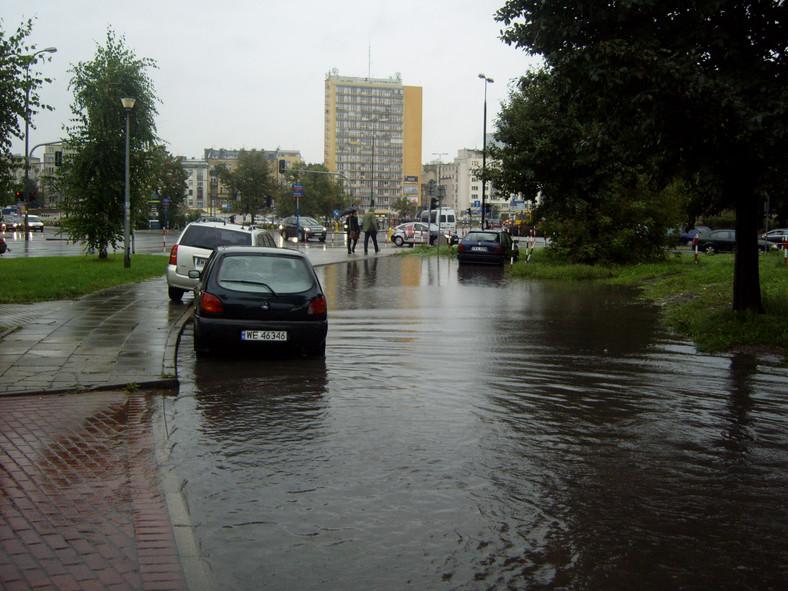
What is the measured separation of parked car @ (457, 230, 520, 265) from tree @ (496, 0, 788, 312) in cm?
1748

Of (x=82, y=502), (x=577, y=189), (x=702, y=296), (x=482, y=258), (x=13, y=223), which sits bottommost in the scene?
(x=82, y=502)

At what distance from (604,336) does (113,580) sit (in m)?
10.3

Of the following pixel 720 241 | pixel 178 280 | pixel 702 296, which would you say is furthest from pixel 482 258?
pixel 720 241

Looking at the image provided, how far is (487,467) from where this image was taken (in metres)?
5.96

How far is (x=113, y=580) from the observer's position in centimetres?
393

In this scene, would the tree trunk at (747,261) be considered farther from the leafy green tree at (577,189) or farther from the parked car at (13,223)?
the parked car at (13,223)

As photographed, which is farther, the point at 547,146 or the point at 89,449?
the point at 547,146

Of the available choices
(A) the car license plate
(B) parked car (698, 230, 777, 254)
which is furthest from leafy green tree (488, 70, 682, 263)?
(B) parked car (698, 230, 777, 254)

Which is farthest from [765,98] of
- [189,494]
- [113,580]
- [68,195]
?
[68,195]

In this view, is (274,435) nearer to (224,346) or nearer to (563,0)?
(224,346)

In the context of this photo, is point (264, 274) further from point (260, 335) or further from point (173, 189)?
point (173, 189)

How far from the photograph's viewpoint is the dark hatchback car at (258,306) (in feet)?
33.6

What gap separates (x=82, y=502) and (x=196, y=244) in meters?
12.4

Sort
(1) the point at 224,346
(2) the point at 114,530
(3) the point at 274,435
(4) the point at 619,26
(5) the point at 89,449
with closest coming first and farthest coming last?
1. (2) the point at 114,530
2. (5) the point at 89,449
3. (3) the point at 274,435
4. (1) the point at 224,346
5. (4) the point at 619,26
